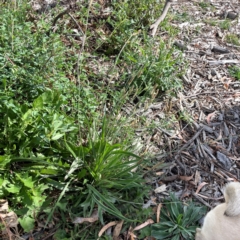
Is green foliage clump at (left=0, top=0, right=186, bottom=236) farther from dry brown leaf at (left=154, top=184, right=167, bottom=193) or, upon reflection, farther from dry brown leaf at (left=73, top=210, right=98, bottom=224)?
dry brown leaf at (left=154, top=184, right=167, bottom=193)

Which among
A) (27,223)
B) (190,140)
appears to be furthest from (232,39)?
(27,223)

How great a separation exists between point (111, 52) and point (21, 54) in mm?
945

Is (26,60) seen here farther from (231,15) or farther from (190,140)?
(231,15)

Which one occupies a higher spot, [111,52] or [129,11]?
[129,11]

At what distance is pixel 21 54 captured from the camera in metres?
2.28

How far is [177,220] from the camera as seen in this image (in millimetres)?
2195

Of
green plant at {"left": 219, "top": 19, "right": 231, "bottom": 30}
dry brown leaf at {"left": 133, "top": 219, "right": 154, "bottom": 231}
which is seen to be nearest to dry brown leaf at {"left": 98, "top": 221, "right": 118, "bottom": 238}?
dry brown leaf at {"left": 133, "top": 219, "right": 154, "bottom": 231}

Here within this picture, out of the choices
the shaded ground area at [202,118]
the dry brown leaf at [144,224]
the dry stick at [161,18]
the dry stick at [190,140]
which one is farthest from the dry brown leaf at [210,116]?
the dry brown leaf at [144,224]

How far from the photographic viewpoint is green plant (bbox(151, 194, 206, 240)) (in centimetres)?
216

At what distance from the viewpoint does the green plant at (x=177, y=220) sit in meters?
2.16

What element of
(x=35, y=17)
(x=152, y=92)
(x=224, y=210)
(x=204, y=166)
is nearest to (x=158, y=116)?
(x=152, y=92)

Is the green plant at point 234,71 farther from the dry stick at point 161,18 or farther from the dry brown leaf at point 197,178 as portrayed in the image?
the dry brown leaf at point 197,178

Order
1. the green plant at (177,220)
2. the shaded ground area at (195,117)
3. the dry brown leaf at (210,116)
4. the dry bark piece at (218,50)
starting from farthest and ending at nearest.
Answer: the dry bark piece at (218,50)
the dry brown leaf at (210,116)
the shaded ground area at (195,117)
the green plant at (177,220)

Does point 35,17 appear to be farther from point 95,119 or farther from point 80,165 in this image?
point 80,165
